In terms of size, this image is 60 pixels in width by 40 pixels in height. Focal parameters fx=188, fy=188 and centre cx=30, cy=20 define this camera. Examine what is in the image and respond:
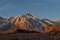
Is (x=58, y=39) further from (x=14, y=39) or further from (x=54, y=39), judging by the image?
(x=14, y=39)

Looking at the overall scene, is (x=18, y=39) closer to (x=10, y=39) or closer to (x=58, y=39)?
(x=10, y=39)

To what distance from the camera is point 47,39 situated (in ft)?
70.8

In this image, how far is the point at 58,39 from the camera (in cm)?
2214

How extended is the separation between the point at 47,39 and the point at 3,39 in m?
5.02

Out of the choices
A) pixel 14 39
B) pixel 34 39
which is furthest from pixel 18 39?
pixel 34 39

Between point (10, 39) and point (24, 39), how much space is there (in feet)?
5.20

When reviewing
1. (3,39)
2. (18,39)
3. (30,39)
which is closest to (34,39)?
(30,39)

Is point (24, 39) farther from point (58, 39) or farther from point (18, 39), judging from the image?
point (58, 39)

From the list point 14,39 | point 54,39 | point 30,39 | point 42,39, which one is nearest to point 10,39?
point 14,39

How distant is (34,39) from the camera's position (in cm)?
2139

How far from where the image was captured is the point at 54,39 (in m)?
22.0

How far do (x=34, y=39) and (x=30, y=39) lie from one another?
1.50ft

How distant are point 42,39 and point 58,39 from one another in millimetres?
2012

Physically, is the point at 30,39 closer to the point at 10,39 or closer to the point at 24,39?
the point at 24,39
